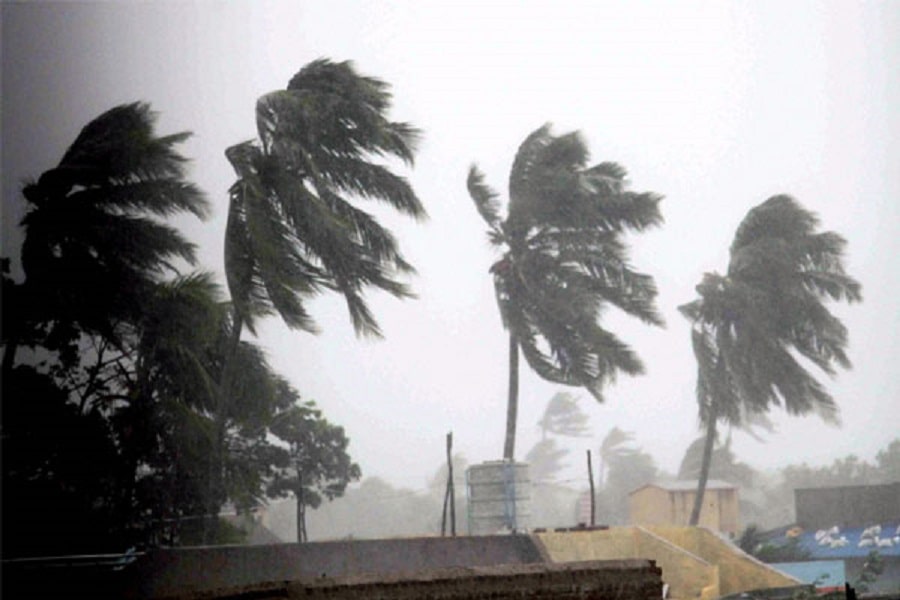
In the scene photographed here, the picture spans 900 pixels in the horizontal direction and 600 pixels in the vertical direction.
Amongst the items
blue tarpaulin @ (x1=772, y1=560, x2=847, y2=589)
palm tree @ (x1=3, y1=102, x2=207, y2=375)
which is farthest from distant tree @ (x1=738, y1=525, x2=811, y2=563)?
palm tree @ (x1=3, y1=102, x2=207, y2=375)

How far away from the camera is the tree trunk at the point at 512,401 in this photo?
20.7 metres

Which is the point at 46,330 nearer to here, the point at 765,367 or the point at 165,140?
the point at 165,140

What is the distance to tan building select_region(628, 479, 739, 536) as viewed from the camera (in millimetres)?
25047

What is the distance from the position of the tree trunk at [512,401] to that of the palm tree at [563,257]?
2cm

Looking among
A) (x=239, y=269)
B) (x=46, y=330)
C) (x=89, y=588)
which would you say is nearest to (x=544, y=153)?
(x=239, y=269)

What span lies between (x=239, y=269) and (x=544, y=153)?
7.74 m

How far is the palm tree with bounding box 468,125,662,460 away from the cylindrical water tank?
399 cm

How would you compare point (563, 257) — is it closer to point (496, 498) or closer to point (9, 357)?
point (496, 498)

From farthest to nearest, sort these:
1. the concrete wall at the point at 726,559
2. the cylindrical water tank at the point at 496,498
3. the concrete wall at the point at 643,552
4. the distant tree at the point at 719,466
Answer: the distant tree at the point at 719,466, the cylindrical water tank at the point at 496,498, the concrete wall at the point at 726,559, the concrete wall at the point at 643,552

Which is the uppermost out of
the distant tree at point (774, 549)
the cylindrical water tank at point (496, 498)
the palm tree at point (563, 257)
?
the palm tree at point (563, 257)

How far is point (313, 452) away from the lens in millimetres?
18516

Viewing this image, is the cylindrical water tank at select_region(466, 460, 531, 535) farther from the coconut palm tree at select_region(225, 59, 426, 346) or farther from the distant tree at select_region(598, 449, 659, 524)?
the distant tree at select_region(598, 449, 659, 524)

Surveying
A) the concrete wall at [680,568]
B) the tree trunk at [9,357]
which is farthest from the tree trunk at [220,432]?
the concrete wall at [680,568]

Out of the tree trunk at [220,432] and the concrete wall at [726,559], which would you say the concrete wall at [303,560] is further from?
the tree trunk at [220,432]
